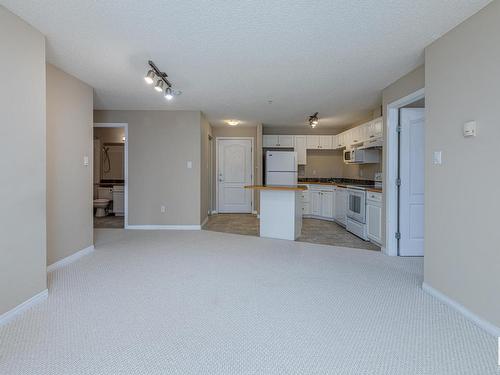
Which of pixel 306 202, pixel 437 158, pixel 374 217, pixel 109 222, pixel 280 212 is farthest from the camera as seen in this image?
pixel 306 202

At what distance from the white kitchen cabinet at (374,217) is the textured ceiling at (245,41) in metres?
1.60

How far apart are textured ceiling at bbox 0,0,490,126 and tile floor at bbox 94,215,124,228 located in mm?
2838

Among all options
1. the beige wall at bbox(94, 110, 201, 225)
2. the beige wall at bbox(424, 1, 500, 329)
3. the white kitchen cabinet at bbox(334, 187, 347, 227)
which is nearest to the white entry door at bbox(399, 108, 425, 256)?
the beige wall at bbox(424, 1, 500, 329)

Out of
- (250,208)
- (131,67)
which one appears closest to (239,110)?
(131,67)

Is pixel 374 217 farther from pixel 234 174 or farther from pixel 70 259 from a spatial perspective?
pixel 70 259

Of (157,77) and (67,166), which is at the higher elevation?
(157,77)

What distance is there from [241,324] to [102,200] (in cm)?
635

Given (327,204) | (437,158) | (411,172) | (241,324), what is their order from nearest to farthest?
1. (241,324)
2. (437,158)
3. (411,172)
4. (327,204)

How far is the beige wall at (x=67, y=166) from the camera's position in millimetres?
3301

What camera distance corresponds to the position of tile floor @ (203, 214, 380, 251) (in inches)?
185

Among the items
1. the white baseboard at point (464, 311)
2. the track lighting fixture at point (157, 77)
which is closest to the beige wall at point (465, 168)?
the white baseboard at point (464, 311)

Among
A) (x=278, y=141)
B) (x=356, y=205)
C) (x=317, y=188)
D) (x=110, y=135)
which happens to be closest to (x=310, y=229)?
(x=356, y=205)

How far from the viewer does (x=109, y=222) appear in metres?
6.55

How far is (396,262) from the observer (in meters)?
3.64
